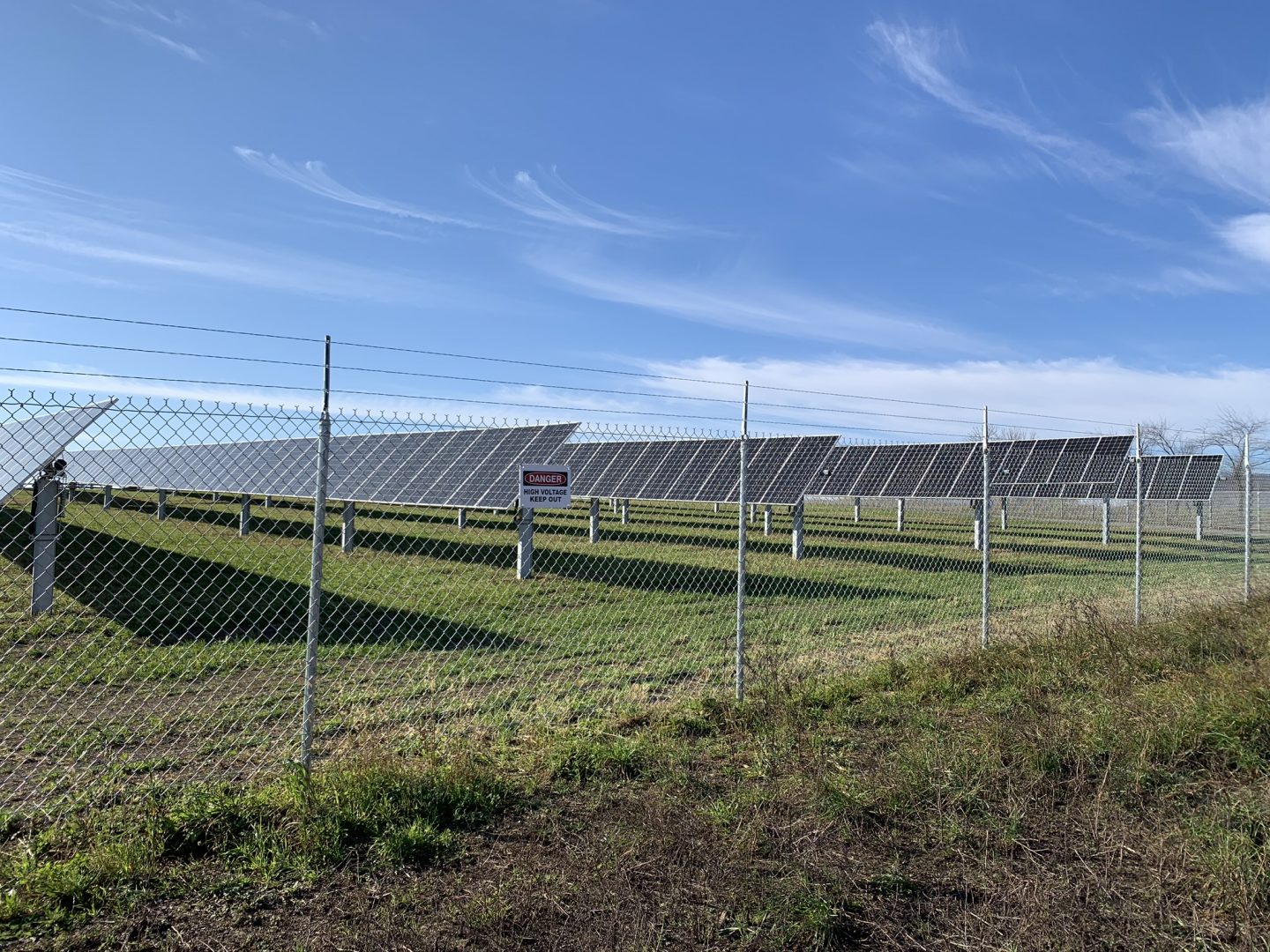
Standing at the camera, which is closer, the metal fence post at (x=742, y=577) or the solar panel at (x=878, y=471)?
the metal fence post at (x=742, y=577)

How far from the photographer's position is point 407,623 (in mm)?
9852

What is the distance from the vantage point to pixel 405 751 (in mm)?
5055

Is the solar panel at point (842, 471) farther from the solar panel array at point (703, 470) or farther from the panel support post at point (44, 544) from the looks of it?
the panel support post at point (44, 544)

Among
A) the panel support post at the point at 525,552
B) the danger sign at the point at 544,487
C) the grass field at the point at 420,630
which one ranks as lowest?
the grass field at the point at 420,630

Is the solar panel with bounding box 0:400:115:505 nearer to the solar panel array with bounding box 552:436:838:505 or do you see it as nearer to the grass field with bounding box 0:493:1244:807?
the grass field with bounding box 0:493:1244:807

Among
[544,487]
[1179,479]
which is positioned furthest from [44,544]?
[1179,479]

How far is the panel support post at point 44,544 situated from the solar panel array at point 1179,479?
2567cm

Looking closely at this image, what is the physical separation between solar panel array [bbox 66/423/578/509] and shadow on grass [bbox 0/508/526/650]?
210 centimetres

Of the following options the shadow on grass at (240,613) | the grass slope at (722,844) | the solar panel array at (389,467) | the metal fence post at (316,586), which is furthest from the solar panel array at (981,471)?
the metal fence post at (316,586)

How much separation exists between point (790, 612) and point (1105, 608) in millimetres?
→ 4284

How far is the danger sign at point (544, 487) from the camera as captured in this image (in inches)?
258

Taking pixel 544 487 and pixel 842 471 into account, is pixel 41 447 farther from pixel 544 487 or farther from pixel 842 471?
pixel 842 471

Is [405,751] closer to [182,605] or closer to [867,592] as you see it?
[182,605]

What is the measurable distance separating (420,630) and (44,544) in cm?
464
